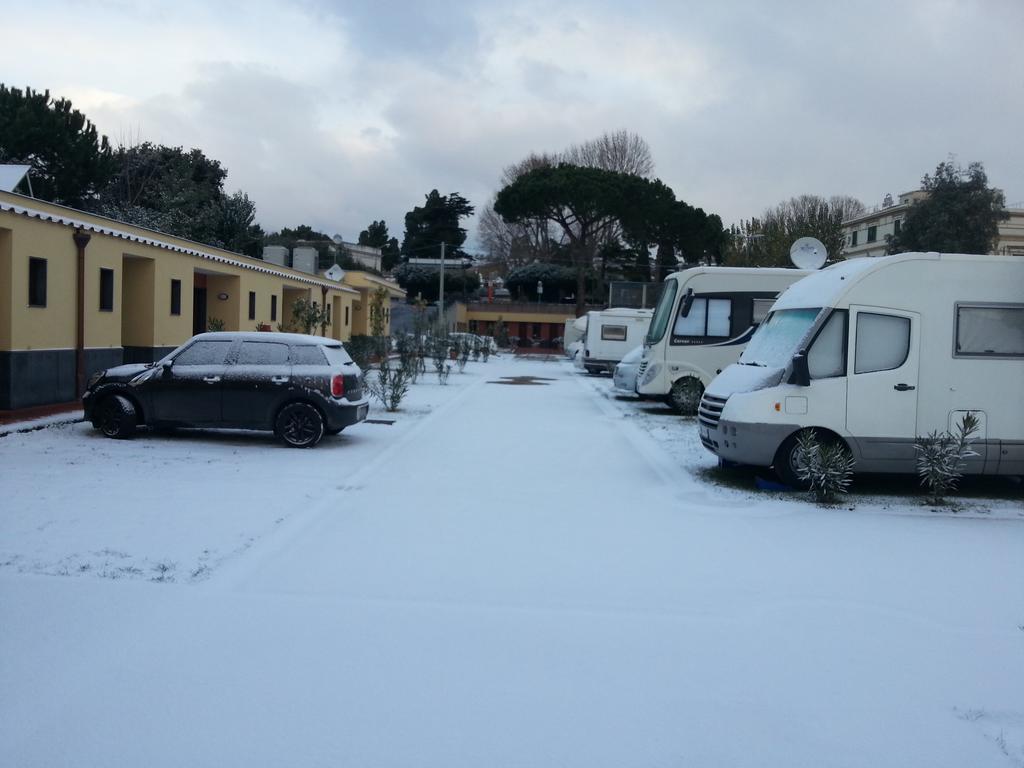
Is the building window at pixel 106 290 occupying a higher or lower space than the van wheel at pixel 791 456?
higher

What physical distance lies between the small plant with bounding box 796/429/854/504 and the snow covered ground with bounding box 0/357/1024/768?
280 millimetres

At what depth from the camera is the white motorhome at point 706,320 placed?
2027 cm

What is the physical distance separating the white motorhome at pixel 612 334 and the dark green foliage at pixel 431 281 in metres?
37.5

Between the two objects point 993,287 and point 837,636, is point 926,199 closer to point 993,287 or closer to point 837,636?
point 993,287

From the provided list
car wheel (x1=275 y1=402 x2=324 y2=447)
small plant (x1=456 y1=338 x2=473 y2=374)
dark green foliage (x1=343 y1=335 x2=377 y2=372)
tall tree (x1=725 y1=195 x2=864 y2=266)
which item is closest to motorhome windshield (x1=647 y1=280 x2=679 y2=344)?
dark green foliage (x1=343 y1=335 x2=377 y2=372)

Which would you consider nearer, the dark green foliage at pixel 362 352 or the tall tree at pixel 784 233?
the dark green foliage at pixel 362 352

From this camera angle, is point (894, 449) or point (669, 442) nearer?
point (894, 449)

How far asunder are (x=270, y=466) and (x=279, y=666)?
22.7ft

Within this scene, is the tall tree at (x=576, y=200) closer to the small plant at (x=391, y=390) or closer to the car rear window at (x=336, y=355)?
the small plant at (x=391, y=390)

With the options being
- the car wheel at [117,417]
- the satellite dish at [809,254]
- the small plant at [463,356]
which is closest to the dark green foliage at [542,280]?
the small plant at [463,356]

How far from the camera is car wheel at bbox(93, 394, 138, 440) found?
43.7 feet

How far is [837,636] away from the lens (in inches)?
228

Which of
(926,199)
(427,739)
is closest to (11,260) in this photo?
(427,739)

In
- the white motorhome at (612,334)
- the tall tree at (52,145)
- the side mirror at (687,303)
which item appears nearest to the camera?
the side mirror at (687,303)
